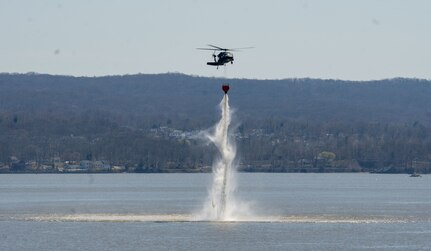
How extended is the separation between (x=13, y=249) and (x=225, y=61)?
22089 mm

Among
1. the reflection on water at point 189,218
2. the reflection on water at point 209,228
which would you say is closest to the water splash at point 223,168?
the reflection on water at point 209,228

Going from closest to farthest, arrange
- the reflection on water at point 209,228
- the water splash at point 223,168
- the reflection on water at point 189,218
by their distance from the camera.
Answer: the reflection on water at point 209,228, the water splash at point 223,168, the reflection on water at point 189,218

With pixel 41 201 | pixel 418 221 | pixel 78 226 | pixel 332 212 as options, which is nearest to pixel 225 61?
pixel 78 226

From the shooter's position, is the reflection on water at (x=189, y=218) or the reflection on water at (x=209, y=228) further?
the reflection on water at (x=189, y=218)

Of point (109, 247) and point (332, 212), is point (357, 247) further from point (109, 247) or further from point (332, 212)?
point (332, 212)

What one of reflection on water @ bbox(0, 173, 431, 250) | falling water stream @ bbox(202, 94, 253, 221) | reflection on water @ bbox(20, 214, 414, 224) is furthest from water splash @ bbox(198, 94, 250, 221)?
reflection on water @ bbox(20, 214, 414, 224)

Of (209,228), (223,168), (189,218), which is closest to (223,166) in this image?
(223,168)

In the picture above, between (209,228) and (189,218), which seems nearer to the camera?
(209,228)

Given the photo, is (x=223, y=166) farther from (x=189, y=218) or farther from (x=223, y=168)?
(x=189, y=218)

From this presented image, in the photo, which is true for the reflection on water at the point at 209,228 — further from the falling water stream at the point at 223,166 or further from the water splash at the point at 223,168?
the falling water stream at the point at 223,166

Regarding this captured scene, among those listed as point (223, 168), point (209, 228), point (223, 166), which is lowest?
point (209, 228)

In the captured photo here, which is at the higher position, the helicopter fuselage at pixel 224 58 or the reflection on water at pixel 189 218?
the helicopter fuselage at pixel 224 58

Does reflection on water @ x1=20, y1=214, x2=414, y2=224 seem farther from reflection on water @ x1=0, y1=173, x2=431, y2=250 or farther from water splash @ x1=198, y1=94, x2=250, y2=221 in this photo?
water splash @ x1=198, y1=94, x2=250, y2=221

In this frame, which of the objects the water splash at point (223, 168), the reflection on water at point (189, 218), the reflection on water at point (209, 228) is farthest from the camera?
the reflection on water at point (189, 218)
